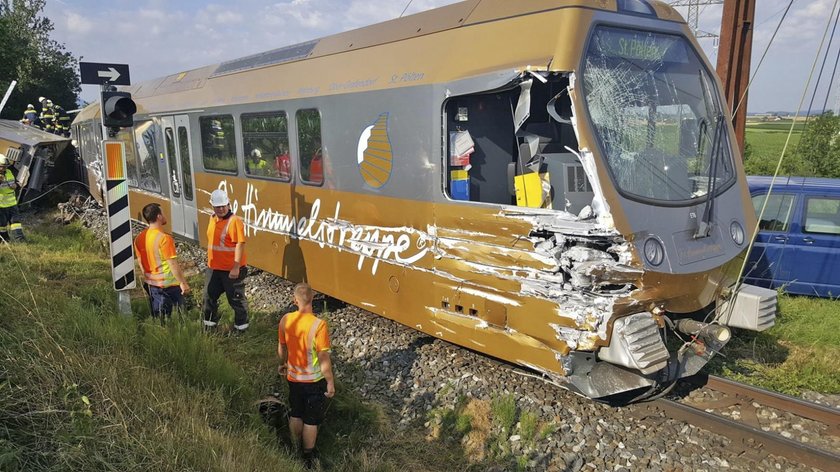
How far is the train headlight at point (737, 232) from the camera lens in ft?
17.3

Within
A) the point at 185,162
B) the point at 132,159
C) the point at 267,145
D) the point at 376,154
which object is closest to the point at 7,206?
the point at 132,159

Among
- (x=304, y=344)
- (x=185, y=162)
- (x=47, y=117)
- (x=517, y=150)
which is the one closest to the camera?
(x=304, y=344)

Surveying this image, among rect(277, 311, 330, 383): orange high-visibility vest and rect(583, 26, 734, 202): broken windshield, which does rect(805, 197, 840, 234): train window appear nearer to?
rect(583, 26, 734, 202): broken windshield

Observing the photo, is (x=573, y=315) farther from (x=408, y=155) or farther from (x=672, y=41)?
(x=672, y=41)

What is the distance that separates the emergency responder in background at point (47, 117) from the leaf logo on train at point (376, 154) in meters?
20.2

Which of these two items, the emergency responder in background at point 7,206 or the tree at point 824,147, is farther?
the tree at point 824,147

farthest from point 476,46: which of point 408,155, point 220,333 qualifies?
point 220,333

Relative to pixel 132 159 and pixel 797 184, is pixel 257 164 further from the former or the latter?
pixel 797 184

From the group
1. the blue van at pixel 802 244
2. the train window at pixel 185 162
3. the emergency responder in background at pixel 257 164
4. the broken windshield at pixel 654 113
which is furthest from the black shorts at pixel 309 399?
the train window at pixel 185 162

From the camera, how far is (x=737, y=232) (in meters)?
5.33

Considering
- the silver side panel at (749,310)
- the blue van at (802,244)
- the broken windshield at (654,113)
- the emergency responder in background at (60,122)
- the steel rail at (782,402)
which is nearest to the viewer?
the broken windshield at (654,113)

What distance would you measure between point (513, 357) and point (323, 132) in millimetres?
3454

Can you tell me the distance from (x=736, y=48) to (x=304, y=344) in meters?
8.41

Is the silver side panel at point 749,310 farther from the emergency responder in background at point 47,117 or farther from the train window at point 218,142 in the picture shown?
the emergency responder in background at point 47,117
